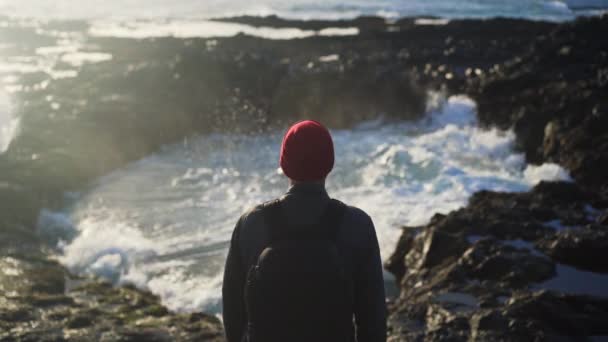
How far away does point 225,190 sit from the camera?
15609mm

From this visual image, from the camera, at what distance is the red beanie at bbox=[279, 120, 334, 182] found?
2.95 m

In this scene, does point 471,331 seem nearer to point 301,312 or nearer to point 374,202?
point 301,312

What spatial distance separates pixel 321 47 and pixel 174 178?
14.1m

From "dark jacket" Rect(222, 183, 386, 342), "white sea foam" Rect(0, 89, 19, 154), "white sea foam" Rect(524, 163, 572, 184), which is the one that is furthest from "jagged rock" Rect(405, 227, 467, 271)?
"white sea foam" Rect(0, 89, 19, 154)

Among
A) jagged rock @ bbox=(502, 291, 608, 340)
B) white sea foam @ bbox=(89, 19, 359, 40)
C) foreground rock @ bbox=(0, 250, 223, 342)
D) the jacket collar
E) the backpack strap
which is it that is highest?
white sea foam @ bbox=(89, 19, 359, 40)

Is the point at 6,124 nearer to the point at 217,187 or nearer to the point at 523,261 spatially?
the point at 217,187

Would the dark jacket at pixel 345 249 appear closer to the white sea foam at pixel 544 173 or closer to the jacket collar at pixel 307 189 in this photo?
the jacket collar at pixel 307 189

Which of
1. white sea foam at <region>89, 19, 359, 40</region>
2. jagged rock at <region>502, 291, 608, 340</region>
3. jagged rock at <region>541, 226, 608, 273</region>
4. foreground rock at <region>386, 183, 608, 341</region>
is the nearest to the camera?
jagged rock at <region>502, 291, 608, 340</region>

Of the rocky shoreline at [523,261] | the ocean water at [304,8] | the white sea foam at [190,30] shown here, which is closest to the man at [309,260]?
the rocky shoreline at [523,261]

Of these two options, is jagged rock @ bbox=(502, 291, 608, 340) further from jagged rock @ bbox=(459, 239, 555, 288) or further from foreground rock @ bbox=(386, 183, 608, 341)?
jagged rock @ bbox=(459, 239, 555, 288)

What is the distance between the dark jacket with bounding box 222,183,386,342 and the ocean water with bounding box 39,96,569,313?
6688mm

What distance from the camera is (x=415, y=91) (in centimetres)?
2173

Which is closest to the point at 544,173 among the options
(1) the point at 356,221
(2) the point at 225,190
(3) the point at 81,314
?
(2) the point at 225,190

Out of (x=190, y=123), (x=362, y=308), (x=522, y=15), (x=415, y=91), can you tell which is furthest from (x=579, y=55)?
(x=362, y=308)
